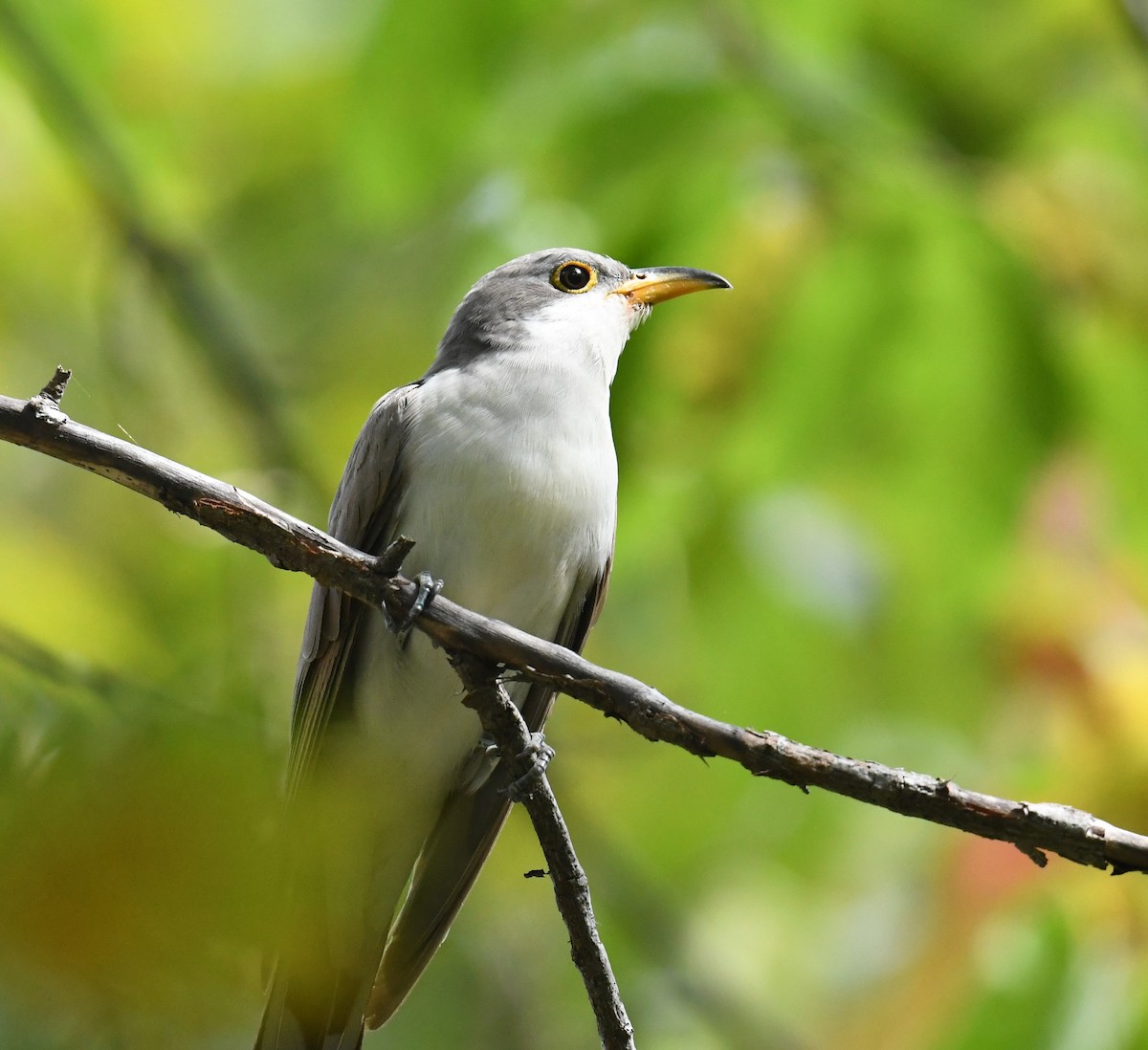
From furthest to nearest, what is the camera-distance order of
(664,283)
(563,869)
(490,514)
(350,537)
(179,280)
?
(179,280) → (664,283) → (350,537) → (490,514) → (563,869)

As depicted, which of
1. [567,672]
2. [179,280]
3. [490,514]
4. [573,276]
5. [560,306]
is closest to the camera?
[567,672]

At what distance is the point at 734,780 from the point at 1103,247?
2.46 meters

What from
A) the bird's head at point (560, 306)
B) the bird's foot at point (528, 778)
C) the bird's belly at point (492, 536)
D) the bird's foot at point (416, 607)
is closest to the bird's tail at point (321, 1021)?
the bird's belly at point (492, 536)

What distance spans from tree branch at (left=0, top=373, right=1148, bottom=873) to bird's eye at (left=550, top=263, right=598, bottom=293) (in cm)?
A: 283

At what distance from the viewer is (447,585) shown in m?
4.27

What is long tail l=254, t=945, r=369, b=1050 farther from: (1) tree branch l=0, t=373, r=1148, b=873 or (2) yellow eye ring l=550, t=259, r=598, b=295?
(2) yellow eye ring l=550, t=259, r=598, b=295

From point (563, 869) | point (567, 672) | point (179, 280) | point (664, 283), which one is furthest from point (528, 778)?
point (179, 280)

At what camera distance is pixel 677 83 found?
4301 mm

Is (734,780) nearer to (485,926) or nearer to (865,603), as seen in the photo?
(865,603)

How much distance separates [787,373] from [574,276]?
141 centimetres

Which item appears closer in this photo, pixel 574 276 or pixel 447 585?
pixel 447 585

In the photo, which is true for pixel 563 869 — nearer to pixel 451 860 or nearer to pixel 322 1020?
pixel 322 1020

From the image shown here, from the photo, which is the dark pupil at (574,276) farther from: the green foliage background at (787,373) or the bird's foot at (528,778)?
the bird's foot at (528,778)

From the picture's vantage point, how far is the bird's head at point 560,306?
4.87 m
